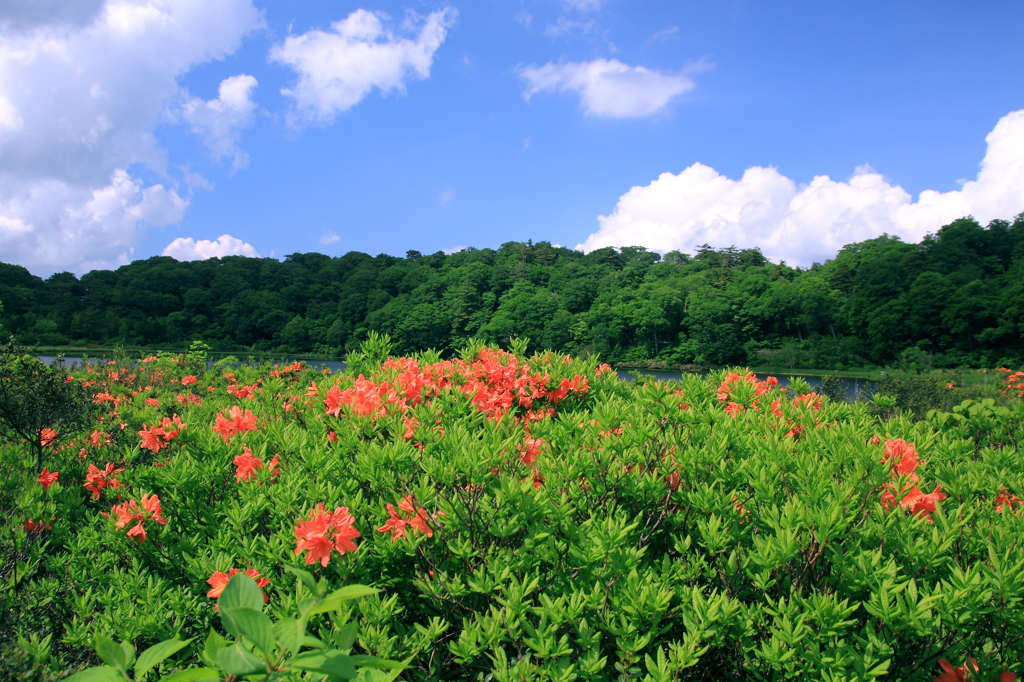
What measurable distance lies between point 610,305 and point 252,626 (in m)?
57.2

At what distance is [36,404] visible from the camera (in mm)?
3912

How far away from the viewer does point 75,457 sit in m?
3.66

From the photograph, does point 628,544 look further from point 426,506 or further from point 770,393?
point 770,393

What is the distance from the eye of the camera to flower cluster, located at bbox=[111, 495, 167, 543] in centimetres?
206

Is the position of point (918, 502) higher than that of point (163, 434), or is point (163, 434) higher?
point (163, 434)

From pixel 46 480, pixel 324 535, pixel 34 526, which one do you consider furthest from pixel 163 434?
pixel 324 535

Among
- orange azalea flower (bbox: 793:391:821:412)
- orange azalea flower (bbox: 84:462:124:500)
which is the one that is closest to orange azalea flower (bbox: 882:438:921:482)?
orange azalea flower (bbox: 793:391:821:412)

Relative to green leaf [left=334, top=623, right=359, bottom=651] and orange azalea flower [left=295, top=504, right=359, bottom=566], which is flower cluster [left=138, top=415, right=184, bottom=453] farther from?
green leaf [left=334, top=623, right=359, bottom=651]

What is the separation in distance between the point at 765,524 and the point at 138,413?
17.8ft

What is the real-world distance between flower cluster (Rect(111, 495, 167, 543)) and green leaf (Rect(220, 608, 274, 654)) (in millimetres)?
1713

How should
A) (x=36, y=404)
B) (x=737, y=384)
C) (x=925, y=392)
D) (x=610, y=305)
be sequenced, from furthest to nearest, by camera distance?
1. (x=610, y=305)
2. (x=925, y=392)
3. (x=36, y=404)
4. (x=737, y=384)

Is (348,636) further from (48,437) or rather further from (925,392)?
Result: (925,392)

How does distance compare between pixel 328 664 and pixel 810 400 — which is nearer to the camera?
pixel 328 664

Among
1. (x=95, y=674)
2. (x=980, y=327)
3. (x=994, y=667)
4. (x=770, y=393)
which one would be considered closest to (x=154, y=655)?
(x=95, y=674)
